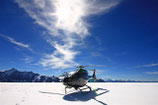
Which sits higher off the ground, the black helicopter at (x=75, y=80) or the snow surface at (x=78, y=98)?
the black helicopter at (x=75, y=80)

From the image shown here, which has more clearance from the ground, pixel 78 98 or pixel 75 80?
pixel 75 80

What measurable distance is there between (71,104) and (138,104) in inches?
214

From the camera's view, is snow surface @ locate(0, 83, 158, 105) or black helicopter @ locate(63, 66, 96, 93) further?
black helicopter @ locate(63, 66, 96, 93)

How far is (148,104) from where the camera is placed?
704 cm

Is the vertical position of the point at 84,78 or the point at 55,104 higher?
the point at 84,78

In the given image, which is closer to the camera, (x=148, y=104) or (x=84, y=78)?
(x=148, y=104)

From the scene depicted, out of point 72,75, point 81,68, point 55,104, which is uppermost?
point 81,68

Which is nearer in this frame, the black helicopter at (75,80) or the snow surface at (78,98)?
the snow surface at (78,98)

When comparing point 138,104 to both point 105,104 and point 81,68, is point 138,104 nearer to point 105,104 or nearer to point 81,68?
point 105,104

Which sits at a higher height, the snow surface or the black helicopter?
the black helicopter

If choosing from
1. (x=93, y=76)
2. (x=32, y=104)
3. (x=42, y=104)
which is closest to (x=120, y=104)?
(x=42, y=104)

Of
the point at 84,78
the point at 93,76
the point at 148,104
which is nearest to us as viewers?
the point at 148,104

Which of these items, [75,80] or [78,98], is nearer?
[78,98]

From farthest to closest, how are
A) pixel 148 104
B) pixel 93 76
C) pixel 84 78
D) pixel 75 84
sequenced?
pixel 93 76
pixel 84 78
pixel 75 84
pixel 148 104
